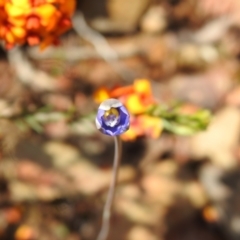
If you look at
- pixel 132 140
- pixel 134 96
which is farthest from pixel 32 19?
pixel 132 140

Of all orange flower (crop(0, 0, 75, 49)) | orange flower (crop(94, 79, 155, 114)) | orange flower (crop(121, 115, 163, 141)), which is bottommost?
orange flower (crop(121, 115, 163, 141))

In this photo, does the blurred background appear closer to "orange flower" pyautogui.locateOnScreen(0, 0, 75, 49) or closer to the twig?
the twig

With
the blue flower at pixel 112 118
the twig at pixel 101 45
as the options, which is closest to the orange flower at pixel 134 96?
the blue flower at pixel 112 118

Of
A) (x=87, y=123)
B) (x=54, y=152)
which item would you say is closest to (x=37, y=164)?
(x=54, y=152)

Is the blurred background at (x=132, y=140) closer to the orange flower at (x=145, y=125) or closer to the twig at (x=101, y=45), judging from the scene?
the twig at (x=101, y=45)

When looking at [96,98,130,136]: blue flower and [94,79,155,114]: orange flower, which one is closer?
[96,98,130,136]: blue flower

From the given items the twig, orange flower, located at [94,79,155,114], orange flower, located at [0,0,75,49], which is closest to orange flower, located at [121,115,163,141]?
orange flower, located at [94,79,155,114]
